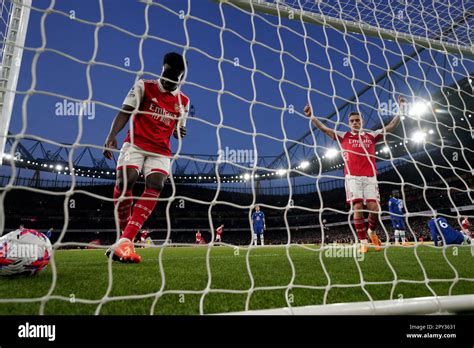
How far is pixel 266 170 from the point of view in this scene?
1.95 m

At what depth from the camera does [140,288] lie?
2.38 m

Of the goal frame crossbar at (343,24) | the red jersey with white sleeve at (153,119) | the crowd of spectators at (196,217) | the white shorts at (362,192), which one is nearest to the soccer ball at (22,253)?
the red jersey with white sleeve at (153,119)

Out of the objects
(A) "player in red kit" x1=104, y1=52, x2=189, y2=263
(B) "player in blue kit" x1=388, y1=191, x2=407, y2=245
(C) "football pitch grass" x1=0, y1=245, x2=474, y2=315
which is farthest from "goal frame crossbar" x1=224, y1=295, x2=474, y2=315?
(B) "player in blue kit" x1=388, y1=191, x2=407, y2=245

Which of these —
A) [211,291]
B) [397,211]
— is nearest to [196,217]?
[397,211]

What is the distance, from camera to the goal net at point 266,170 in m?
1.86

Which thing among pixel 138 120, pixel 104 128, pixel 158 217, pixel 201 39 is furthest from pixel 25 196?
pixel 104 128

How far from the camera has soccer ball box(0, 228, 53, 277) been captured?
9.07 feet

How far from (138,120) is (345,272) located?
2.44 metres

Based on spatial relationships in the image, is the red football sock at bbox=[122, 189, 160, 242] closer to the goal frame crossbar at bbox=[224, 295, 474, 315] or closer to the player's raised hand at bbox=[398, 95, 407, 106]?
the goal frame crossbar at bbox=[224, 295, 474, 315]

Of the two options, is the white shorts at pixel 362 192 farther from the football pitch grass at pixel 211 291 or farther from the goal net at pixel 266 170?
the football pitch grass at pixel 211 291

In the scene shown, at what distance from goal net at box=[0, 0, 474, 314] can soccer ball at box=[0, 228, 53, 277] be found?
0.14 metres

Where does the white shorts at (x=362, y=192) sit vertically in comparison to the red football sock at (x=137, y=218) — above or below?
above

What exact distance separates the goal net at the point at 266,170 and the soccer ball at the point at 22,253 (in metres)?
0.14
